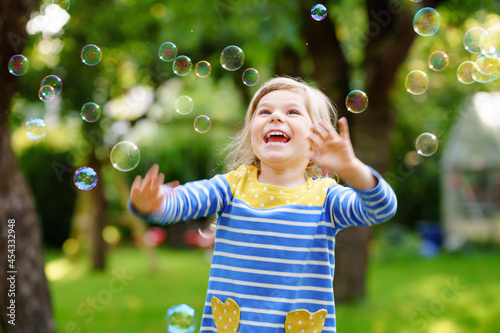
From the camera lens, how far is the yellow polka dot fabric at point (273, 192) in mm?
2025

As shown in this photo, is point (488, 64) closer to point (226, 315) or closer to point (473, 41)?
point (473, 41)

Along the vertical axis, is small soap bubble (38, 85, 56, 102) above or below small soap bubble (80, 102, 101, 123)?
above

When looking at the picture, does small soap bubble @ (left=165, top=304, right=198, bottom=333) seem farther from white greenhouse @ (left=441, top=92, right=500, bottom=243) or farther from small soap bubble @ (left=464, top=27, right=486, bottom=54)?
white greenhouse @ (left=441, top=92, right=500, bottom=243)

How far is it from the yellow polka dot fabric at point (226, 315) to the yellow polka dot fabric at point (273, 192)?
13.6 inches

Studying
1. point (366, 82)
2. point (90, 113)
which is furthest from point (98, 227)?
point (90, 113)

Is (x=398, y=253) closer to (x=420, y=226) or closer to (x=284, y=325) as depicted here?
(x=420, y=226)

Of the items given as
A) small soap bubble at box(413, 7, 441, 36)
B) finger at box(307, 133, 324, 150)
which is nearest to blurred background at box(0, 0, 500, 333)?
small soap bubble at box(413, 7, 441, 36)

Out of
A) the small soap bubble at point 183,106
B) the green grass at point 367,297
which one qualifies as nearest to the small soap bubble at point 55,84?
the small soap bubble at point 183,106

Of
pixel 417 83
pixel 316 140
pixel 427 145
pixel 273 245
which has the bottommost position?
pixel 273 245

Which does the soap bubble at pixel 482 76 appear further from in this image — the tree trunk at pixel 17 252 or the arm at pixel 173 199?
the tree trunk at pixel 17 252

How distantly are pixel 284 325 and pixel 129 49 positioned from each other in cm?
673

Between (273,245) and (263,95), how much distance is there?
61 cm

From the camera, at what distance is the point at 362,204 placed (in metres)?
1.87

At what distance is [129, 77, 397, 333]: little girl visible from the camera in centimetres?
182
